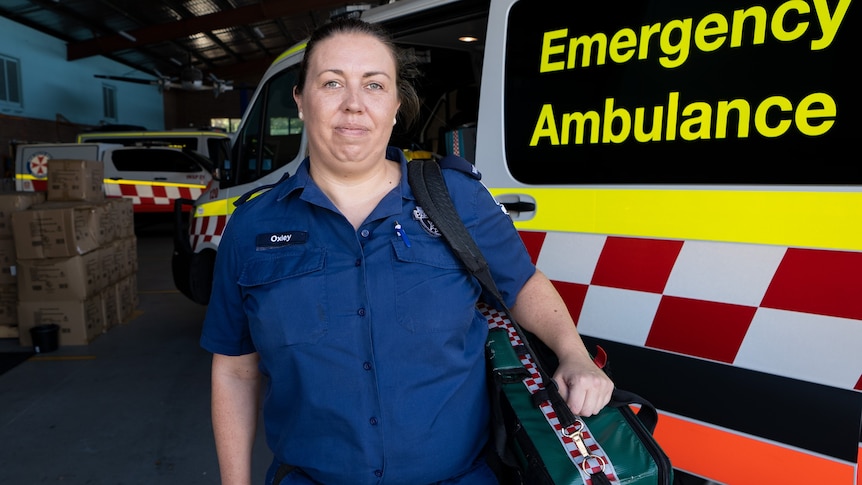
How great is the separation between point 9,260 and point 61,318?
560 mm

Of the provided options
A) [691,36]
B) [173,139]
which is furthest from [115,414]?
[173,139]

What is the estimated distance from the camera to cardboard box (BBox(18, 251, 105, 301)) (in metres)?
4.01

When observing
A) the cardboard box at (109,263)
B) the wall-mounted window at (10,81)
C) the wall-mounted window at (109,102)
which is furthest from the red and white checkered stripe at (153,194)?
the wall-mounted window at (109,102)

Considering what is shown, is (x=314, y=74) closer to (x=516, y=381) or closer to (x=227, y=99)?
(x=516, y=381)

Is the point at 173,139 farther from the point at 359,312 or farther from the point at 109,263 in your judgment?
the point at 359,312

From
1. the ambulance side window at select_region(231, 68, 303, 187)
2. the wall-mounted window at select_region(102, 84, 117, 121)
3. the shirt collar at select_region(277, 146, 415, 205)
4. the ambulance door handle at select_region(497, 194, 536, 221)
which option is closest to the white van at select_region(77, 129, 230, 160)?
the wall-mounted window at select_region(102, 84, 117, 121)

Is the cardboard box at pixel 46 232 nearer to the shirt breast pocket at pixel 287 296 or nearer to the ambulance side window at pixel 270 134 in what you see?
the ambulance side window at pixel 270 134

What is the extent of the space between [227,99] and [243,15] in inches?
364

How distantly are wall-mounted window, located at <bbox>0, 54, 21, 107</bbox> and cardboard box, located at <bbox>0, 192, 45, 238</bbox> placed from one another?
10696 millimetres

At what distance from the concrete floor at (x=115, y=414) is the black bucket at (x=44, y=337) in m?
0.06

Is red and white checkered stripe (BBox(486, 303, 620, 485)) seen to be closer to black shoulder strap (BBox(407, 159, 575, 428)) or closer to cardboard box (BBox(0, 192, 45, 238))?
black shoulder strap (BBox(407, 159, 575, 428))

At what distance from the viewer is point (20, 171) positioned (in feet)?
33.5

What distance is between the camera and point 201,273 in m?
3.88

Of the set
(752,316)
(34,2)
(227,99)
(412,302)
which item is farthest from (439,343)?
(227,99)
